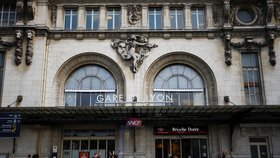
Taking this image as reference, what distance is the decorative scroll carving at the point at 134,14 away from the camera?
27078 mm

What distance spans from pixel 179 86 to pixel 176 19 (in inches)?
222

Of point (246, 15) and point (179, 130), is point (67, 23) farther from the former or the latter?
point (246, 15)

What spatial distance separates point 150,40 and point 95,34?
444 cm

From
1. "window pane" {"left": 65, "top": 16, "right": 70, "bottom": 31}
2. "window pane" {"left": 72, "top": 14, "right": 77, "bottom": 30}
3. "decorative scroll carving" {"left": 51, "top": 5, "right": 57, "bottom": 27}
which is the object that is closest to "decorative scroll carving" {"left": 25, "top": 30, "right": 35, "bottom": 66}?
"decorative scroll carving" {"left": 51, "top": 5, "right": 57, "bottom": 27}

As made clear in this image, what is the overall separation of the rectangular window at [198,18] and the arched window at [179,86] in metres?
3.54

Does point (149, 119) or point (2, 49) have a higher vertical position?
point (2, 49)

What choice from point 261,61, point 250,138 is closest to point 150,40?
point 261,61

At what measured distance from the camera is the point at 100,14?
27344 mm

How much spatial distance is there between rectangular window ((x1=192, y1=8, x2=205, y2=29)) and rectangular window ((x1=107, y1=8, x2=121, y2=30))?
6.19 metres

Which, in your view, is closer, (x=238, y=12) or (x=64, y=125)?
(x=64, y=125)

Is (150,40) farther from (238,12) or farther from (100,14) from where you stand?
(238,12)

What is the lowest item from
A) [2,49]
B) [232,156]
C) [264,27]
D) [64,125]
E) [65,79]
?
[232,156]

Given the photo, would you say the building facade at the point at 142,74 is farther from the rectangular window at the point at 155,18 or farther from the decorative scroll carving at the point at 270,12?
the decorative scroll carving at the point at 270,12

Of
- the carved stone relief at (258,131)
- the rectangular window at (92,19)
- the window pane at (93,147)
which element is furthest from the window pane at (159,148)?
the rectangular window at (92,19)
